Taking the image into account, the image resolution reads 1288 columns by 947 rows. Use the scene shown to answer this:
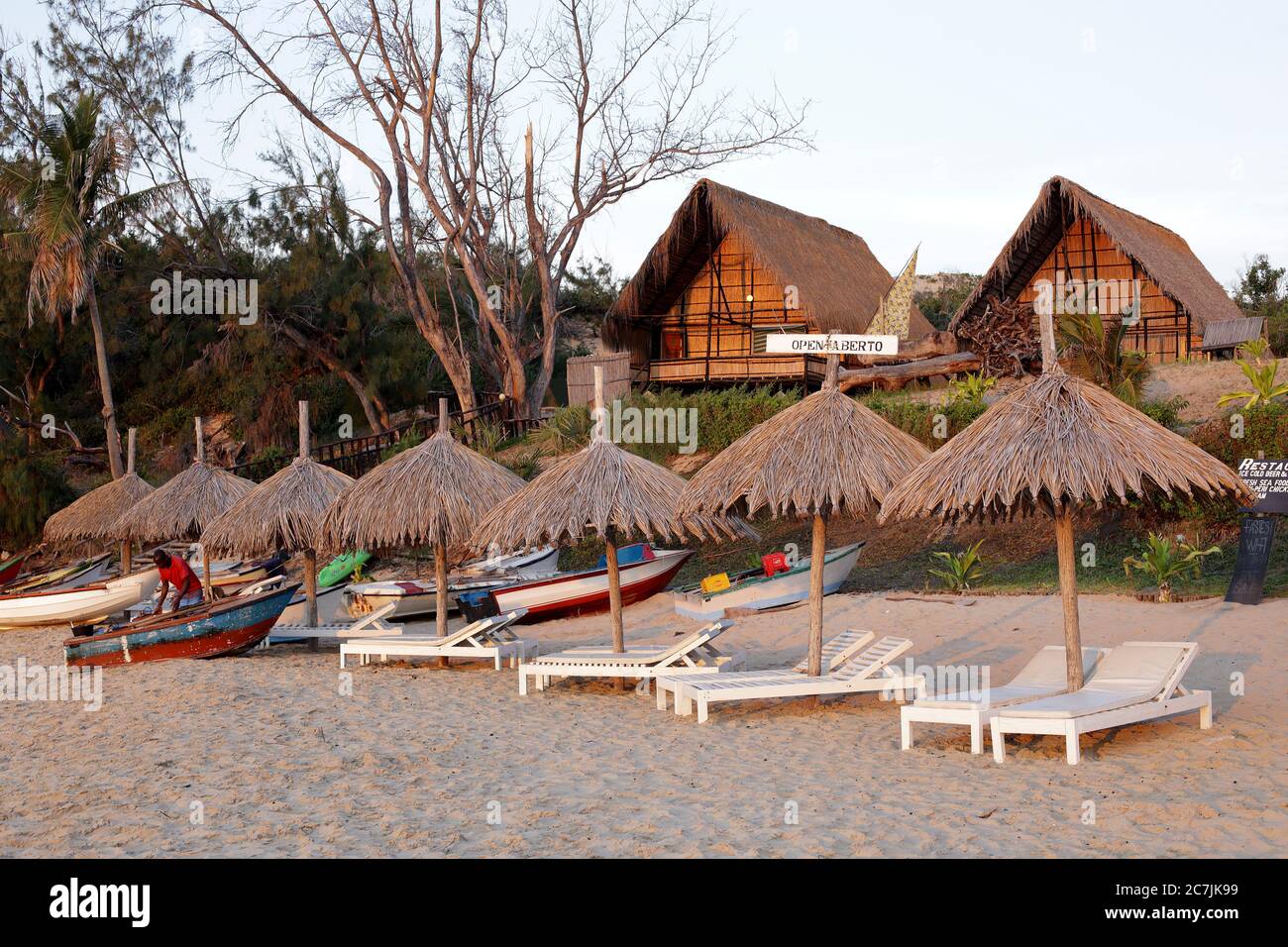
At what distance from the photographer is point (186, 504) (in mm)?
16703

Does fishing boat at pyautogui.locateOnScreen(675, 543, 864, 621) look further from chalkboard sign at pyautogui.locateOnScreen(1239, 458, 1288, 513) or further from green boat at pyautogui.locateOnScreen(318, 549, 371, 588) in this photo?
green boat at pyautogui.locateOnScreen(318, 549, 371, 588)

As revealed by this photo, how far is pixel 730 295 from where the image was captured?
2428 cm

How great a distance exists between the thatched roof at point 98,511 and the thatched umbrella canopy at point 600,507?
10.2 m

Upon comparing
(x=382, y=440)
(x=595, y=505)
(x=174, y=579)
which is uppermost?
(x=382, y=440)

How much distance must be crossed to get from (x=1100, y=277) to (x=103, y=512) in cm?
1891

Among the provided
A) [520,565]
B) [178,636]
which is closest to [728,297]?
[520,565]

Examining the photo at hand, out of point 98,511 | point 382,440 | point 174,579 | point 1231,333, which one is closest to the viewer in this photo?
point 174,579

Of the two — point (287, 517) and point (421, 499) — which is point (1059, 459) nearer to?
point (421, 499)

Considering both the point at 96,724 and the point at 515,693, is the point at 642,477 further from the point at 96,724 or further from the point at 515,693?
the point at 96,724

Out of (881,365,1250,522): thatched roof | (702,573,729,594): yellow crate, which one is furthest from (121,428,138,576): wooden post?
(881,365,1250,522): thatched roof

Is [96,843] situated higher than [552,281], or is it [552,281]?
[552,281]

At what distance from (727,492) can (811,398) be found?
42.8 inches

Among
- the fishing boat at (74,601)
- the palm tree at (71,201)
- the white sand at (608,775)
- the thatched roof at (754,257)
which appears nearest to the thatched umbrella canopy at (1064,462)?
the white sand at (608,775)

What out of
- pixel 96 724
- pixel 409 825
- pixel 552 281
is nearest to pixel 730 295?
pixel 552 281
